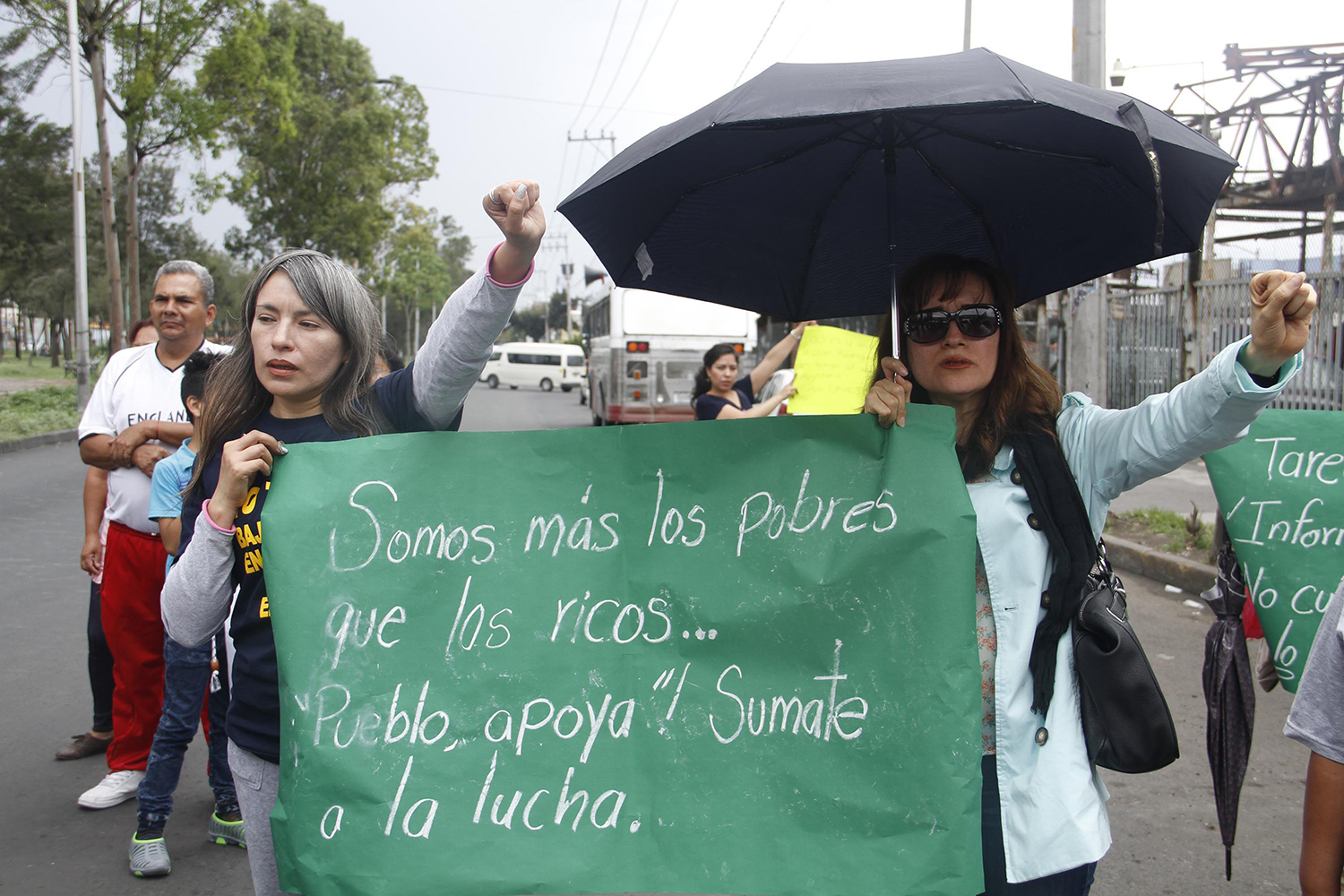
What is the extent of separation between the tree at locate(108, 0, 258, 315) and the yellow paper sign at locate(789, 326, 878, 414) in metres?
17.8

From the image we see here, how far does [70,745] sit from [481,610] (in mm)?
3427

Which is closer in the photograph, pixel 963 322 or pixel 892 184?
pixel 963 322

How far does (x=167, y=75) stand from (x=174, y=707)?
65.9ft

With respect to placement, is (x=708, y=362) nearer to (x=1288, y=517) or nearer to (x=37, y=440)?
(x=1288, y=517)

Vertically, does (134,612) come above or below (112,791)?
above

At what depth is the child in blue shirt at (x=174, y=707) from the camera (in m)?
3.35

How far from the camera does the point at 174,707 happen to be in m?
3.50

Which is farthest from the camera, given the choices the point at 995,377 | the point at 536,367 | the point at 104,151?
the point at 536,367

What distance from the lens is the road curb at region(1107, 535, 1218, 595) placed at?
24.0 ft

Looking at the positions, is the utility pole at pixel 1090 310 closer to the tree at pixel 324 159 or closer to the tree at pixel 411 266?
the tree at pixel 324 159

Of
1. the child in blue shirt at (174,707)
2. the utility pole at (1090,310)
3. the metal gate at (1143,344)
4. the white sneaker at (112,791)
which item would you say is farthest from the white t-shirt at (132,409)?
the metal gate at (1143,344)

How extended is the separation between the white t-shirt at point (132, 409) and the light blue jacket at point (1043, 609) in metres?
3.00

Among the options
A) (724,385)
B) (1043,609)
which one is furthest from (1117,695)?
(724,385)

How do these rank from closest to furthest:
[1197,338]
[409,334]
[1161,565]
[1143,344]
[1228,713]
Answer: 1. [1228,713]
2. [1161,565]
3. [1197,338]
4. [1143,344]
5. [409,334]
